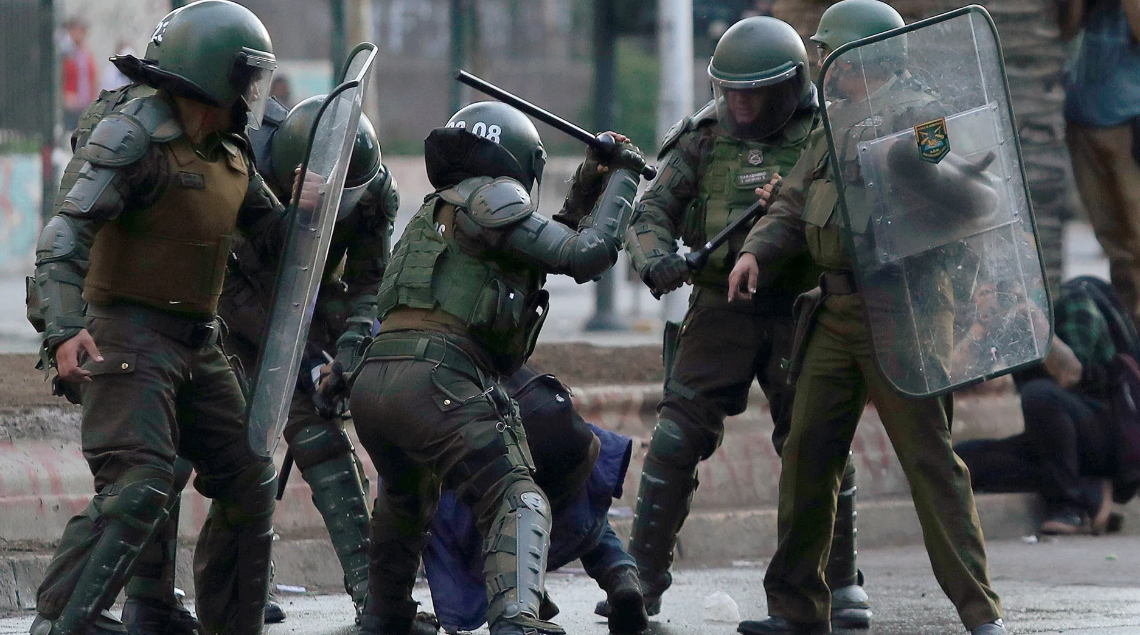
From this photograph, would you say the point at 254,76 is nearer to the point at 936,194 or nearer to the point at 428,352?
the point at 428,352

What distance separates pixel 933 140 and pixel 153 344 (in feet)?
7.29

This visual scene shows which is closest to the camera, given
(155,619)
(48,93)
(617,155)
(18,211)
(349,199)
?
(617,155)

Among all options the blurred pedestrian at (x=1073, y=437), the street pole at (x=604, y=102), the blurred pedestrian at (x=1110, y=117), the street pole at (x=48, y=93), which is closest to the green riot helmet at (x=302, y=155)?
the blurred pedestrian at (x=1073, y=437)

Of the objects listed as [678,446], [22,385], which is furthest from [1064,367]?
[22,385]

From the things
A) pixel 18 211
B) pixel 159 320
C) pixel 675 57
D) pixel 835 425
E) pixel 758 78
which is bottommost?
pixel 18 211

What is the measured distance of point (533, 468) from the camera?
4.70 meters

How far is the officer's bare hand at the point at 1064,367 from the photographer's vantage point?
7.78 m

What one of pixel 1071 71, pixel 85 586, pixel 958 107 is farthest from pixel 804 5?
pixel 85 586

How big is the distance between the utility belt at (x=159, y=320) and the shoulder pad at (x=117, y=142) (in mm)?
445

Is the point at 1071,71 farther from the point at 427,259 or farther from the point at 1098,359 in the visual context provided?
the point at 427,259

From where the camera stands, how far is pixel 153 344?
15.1 ft

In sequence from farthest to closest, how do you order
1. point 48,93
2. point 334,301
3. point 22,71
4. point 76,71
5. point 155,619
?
point 76,71 → point 22,71 → point 48,93 → point 334,301 → point 155,619

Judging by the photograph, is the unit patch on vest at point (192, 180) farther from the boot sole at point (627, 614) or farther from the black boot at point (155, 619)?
the boot sole at point (627, 614)

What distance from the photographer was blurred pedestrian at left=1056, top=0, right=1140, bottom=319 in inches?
367
